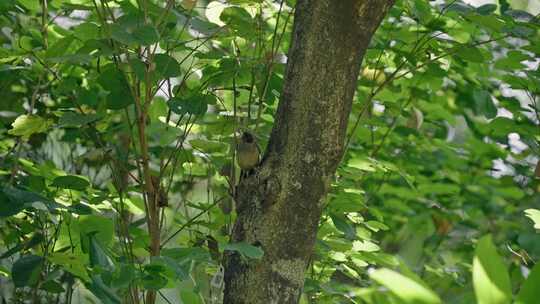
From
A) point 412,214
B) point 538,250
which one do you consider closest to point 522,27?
point 538,250

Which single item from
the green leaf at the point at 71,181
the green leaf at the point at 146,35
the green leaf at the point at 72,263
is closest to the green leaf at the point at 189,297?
the green leaf at the point at 72,263

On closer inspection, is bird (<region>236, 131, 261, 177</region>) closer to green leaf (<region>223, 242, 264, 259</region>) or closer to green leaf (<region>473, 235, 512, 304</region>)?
green leaf (<region>223, 242, 264, 259</region>)

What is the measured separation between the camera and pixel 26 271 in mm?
1278

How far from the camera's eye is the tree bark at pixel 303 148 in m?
1.10

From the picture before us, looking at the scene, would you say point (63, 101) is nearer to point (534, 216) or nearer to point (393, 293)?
point (534, 216)

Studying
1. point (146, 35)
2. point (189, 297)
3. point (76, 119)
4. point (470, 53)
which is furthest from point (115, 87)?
point (470, 53)

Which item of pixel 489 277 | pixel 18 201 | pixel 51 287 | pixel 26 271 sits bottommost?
pixel 51 287

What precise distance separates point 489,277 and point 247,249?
48 centimetres

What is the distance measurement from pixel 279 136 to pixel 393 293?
53 centimetres

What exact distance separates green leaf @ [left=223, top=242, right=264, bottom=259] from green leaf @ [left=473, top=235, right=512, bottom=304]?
452 millimetres

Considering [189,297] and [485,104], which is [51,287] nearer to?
[189,297]

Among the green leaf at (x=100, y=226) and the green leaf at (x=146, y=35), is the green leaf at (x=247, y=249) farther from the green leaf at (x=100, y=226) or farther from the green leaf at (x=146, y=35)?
the green leaf at (x=100, y=226)

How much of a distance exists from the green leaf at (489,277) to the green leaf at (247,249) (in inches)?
17.8

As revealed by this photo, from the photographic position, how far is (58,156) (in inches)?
95.7
